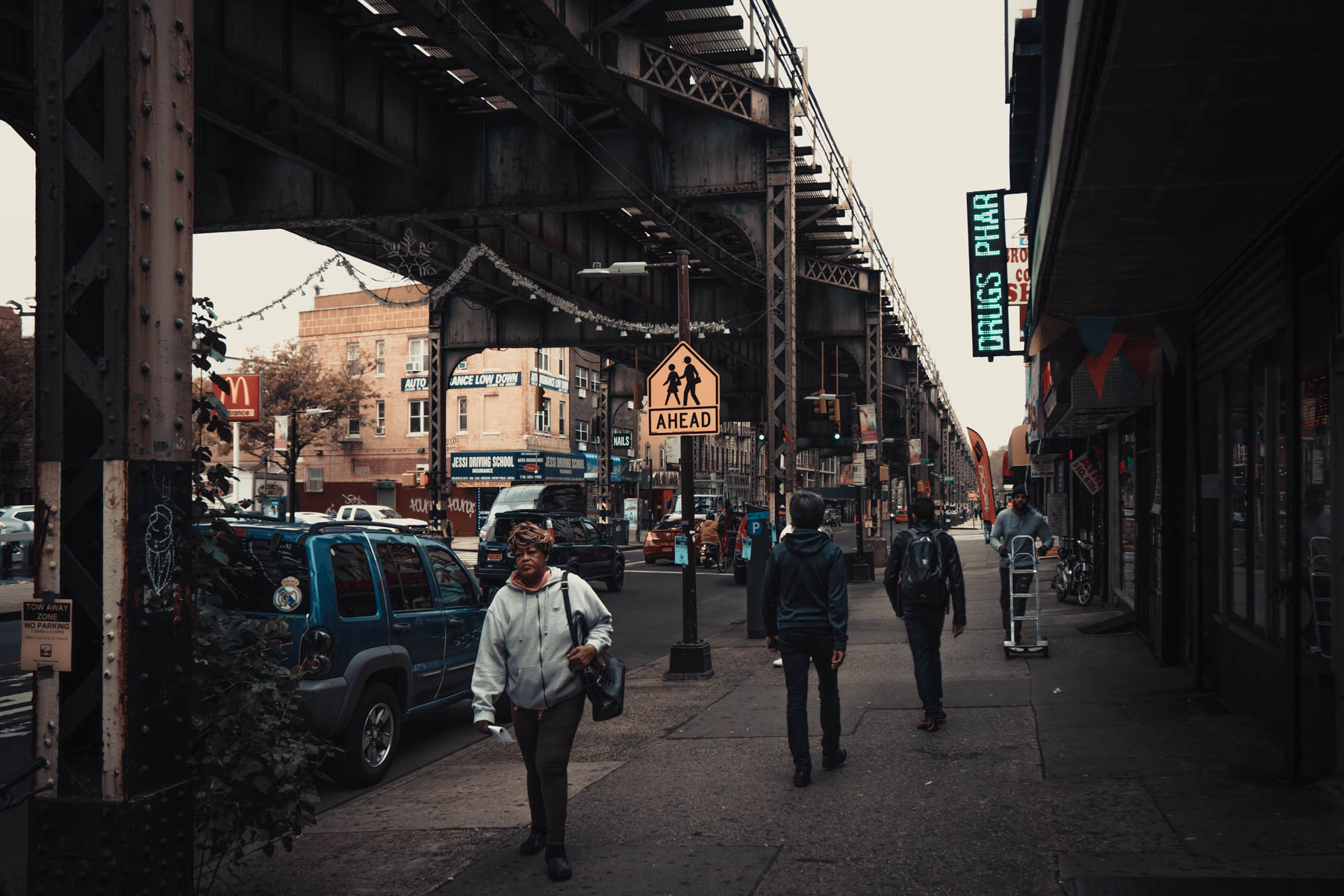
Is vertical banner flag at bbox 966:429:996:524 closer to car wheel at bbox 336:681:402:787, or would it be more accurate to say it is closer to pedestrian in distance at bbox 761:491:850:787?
pedestrian in distance at bbox 761:491:850:787

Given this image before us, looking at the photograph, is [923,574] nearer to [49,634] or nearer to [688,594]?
[688,594]

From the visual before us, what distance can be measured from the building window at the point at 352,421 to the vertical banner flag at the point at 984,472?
43.6m

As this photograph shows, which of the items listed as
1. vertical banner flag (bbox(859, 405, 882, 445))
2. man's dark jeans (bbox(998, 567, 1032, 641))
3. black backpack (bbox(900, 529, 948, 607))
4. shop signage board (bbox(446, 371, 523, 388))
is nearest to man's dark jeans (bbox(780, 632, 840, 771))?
black backpack (bbox(900, 529, 948, 607))

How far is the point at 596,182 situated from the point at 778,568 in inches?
551

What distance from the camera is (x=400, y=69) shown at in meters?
18.2

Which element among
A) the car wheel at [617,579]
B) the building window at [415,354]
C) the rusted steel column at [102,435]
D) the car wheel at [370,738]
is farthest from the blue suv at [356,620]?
the building window at [415,354]

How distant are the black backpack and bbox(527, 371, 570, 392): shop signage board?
51.1 metres

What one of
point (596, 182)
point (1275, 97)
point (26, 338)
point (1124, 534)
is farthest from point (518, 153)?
point (26, 338)

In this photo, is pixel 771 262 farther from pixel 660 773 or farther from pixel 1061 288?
pixel 660 773

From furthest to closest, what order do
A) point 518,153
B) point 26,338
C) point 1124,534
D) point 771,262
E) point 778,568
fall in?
1. point 26,338
2. point 771,262
3. point 518,153
4. point 1124,534
5. point 778,568

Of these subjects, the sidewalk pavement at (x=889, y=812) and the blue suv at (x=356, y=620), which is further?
the blue suv at (x=356, y=620)

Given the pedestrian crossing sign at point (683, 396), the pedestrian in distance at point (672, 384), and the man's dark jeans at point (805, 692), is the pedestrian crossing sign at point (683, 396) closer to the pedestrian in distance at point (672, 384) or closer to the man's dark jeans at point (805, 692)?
the pedestrian in distance at point (672, 384)

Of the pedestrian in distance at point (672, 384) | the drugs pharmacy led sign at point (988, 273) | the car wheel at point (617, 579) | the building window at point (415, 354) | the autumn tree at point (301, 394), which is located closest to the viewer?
the pedestrian in distance at point (672, 384)

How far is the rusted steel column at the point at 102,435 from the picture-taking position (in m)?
4.09
